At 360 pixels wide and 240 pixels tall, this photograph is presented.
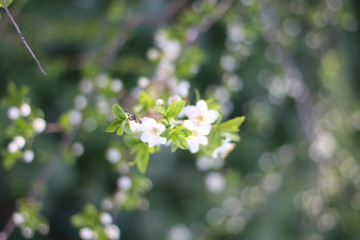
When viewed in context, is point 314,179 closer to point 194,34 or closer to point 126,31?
point 194,34

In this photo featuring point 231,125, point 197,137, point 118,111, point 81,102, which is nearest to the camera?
point 118,111

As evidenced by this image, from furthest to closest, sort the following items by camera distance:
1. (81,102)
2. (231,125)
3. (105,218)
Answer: (81,102)
(105,218)
(231,125)

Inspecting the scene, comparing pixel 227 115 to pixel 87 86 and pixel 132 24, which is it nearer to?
pixel 132 24

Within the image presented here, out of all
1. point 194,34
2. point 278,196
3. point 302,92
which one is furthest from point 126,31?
point 278,196

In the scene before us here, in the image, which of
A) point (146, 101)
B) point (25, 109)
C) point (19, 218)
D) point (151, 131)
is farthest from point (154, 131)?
point (19, 218)

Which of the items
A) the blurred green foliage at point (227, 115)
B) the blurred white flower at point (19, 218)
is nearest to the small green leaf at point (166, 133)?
the blurred green foliage at point (227, 115)

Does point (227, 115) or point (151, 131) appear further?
point (227, 115)

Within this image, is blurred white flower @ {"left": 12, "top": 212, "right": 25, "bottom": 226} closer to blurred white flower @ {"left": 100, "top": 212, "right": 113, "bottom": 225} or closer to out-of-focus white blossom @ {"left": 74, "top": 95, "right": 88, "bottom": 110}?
blurred white flower @ {"left": 100, "top": 212, "right": 113, "bottom": 225}
